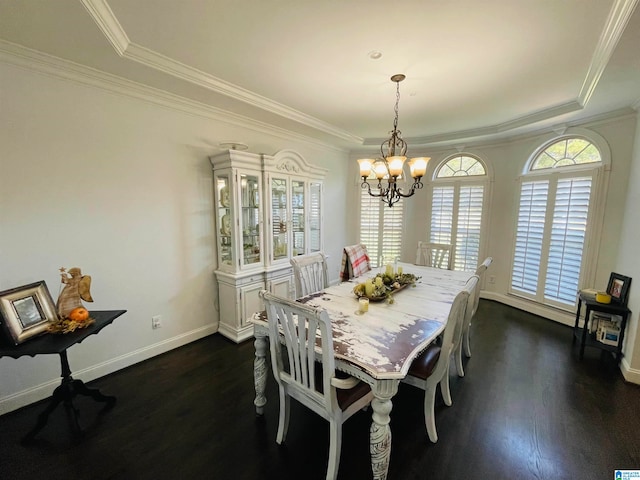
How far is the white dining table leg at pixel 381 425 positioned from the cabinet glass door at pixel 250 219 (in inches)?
86.2

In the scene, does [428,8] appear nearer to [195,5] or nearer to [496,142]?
[195,5]

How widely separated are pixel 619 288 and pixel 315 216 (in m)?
3.50


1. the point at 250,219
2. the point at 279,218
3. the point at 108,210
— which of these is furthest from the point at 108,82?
the point at 279,218

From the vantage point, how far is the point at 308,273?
2.67 meters

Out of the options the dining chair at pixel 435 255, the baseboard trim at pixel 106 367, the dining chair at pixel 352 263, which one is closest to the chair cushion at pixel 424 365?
the dining chair at pixel 352 263

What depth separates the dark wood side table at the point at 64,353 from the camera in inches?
65.9

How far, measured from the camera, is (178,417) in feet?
6.59

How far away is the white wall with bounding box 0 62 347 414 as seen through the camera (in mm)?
1979

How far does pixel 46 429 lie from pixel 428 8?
374 cm

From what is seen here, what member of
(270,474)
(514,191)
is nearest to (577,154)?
(514,191)

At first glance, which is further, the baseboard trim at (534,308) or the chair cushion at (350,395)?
the baseboard trim at (534,308)

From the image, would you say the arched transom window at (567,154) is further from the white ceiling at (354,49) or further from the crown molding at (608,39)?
the crown molding at (608,39)

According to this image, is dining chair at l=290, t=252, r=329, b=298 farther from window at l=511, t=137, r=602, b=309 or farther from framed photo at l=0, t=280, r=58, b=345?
window at l=511, t=137, r=602, b=309

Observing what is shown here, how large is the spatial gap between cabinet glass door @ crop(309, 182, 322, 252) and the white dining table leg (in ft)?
8.96
